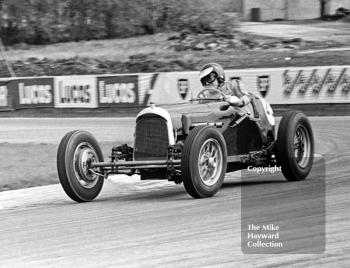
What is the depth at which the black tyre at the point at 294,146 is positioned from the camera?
11.5m

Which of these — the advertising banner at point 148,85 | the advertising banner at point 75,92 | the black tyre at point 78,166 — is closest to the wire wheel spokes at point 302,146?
the black tyre at point 78,166

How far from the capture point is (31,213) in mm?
10164

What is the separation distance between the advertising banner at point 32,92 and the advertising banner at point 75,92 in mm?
321

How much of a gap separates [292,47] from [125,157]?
2467cm

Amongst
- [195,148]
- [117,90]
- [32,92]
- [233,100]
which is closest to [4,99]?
[32,92]

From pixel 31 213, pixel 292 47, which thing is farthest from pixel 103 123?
pixel 31 213

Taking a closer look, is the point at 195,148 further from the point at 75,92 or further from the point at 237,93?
the point at 75,92

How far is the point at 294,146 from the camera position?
11.8 m

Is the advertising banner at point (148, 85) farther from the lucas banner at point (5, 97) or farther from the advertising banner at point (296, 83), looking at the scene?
the lucas banner at point (5, 97)

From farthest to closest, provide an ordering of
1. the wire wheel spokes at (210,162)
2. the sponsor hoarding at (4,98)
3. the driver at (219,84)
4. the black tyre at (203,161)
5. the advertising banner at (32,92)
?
1. the sponsor hoarding at (4,98)
2. the advertising banner at (32,92)
3. the driver at (219,84)
4. the wire wheel spokes at (210,162)
5. the black tyre at (203,161)

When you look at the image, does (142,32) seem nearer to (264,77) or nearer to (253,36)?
(253,36)

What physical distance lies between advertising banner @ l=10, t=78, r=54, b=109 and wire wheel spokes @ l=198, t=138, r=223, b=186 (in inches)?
745

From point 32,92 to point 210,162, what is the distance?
64.9 ft

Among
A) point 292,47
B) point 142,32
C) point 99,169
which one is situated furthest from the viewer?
point 142,32
